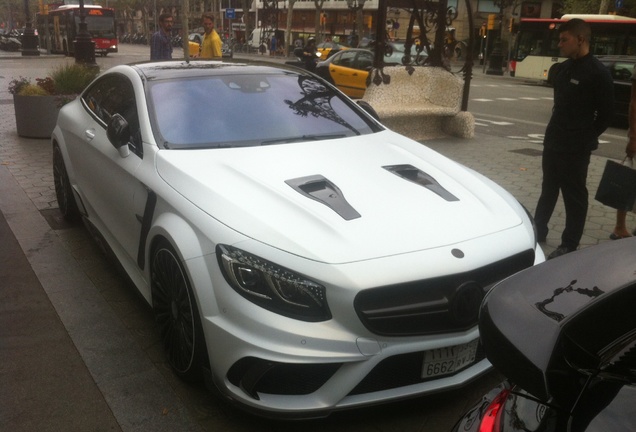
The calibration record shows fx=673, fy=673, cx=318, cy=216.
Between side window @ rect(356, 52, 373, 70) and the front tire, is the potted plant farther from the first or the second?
side window @ rect(356, 52, 373, 70)

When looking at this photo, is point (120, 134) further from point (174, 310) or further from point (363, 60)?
point (363, 60)

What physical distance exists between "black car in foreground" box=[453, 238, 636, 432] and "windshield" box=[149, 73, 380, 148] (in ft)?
8.44

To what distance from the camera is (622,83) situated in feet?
55.4

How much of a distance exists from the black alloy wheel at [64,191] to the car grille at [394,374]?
3.69 meters

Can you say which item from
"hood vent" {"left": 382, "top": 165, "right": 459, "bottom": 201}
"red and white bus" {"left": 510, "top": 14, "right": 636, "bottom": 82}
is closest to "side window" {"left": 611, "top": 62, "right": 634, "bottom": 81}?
"red and white bus" {"left": 510, "top": 14, "right": 636, "bottom": 82}

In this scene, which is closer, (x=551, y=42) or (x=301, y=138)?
(x=301, y=138)

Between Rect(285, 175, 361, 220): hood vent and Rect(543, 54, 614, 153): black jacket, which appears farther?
Rect(543, 54, 614, 153): black jacket

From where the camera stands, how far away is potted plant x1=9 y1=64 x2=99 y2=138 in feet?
33.0

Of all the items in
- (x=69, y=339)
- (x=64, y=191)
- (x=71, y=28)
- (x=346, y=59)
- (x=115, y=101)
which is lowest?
(x=69, y=339)

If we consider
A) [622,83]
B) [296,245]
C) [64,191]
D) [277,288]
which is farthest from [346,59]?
[277,288]

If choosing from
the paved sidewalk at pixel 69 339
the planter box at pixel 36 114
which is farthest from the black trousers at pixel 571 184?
the planter box at pixel 36 114

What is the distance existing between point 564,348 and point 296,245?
5.09 ft

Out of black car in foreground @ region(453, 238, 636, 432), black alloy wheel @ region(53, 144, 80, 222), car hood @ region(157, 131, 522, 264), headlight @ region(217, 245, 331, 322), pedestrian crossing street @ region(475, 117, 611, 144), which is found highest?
black car in foreground @ region(453, 238, 636, 432)

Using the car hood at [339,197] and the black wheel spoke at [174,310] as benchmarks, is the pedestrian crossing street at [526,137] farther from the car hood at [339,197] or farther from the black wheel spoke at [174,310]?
the black wheel spoke at [174,310]
